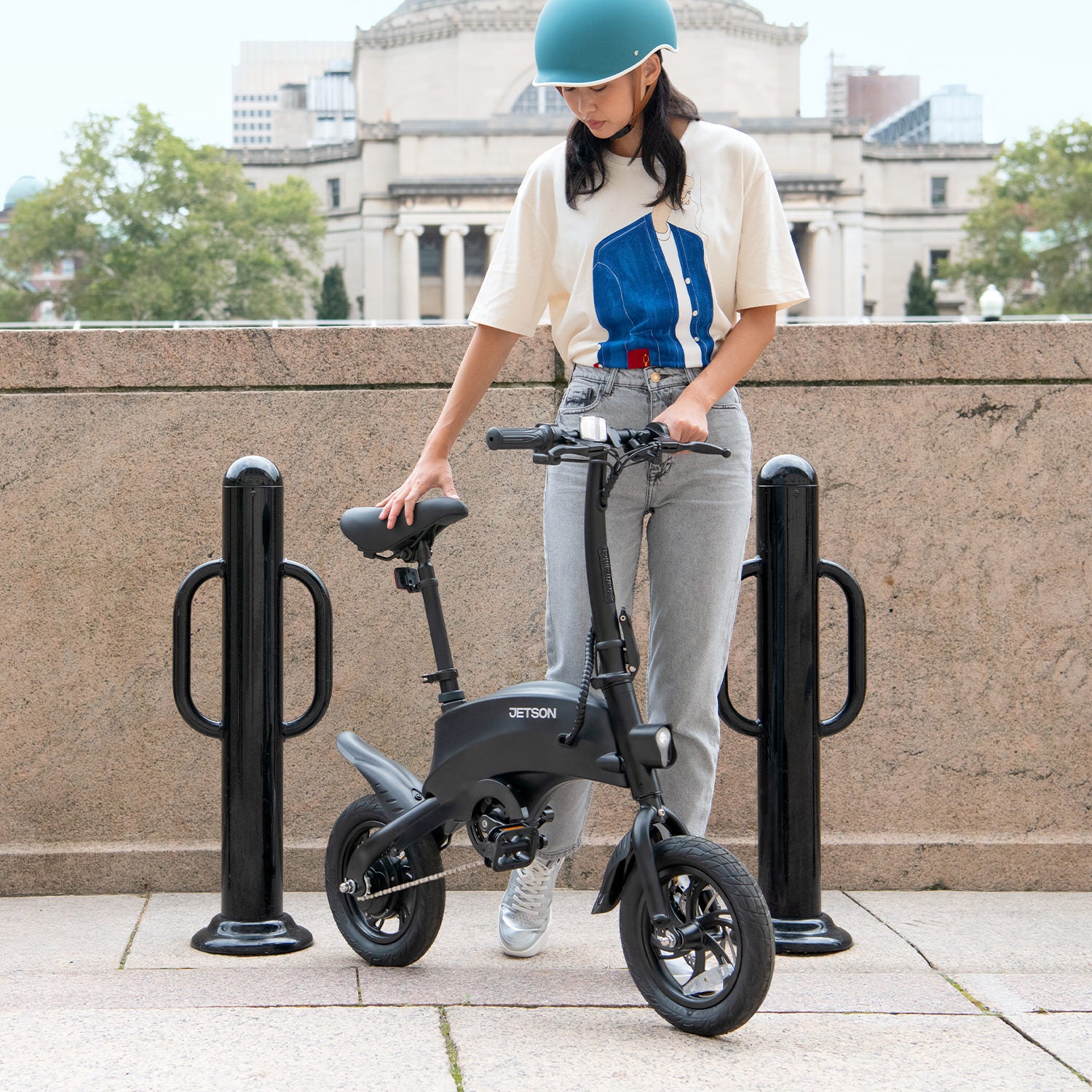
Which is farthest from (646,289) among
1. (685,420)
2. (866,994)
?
(866,994)

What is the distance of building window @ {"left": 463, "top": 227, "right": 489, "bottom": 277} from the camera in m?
74.0

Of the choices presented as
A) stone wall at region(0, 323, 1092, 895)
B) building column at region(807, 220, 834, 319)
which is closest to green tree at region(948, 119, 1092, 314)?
building column at region(807, 220, 834, 319)

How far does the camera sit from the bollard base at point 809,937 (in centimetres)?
338

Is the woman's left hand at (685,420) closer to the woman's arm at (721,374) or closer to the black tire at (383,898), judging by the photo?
the woman's arm at (721,374)

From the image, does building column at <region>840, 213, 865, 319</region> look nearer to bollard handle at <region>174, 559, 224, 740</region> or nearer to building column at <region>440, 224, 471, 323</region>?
building column at <region>440, 224, 471, 323</region>

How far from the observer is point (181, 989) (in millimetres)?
3021

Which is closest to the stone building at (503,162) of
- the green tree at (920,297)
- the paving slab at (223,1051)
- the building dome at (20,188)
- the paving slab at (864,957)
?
the green tree at (920,297)

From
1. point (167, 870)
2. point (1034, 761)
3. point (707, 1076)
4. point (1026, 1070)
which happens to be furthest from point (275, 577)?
point (1034, 761)

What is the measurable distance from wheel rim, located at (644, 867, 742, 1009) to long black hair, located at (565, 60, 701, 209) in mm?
1400

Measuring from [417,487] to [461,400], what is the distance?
25 centimetres

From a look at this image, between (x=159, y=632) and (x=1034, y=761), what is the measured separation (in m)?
2.61

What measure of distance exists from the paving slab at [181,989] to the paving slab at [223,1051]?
0.44 ft

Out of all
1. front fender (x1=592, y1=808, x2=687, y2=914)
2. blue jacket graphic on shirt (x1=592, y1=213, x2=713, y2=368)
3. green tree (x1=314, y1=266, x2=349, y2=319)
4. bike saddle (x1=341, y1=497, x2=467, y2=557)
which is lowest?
front fender (x1=592, y1=808, x2=687, y2=914)

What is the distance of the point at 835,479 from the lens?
4.17 metres
